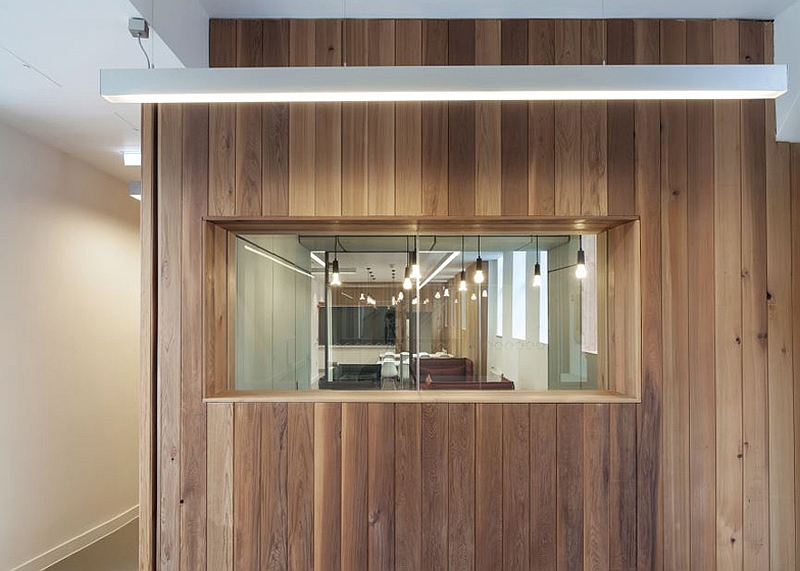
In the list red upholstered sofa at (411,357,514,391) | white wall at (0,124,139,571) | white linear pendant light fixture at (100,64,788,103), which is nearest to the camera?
white linear pendant light fixture at (100,64,788,103)

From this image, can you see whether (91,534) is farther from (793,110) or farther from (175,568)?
(793,110)

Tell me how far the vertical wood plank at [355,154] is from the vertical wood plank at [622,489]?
1.43 meters

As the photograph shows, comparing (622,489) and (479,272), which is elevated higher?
(479,272)

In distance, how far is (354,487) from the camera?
7.80 feet

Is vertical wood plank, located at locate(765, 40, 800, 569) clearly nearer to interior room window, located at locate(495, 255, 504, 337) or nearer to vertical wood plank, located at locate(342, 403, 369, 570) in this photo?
interior room window, located at locate(495, 255, 504, 337)

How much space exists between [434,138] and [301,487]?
1.62 m

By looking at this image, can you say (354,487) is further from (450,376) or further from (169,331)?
(169,331)

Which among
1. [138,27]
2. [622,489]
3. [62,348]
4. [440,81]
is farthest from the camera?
[62,348]

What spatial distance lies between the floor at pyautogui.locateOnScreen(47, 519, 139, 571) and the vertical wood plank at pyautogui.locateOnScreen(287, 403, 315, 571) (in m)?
1.73

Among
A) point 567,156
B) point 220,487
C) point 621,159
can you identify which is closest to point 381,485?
point 220,487

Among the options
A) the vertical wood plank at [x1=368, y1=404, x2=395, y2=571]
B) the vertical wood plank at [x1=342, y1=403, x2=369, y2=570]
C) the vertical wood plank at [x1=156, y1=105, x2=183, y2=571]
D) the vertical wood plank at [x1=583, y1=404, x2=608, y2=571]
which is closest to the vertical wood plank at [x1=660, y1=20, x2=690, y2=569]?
the vertical wood plank at [x1=583, y1=404, x2=608, y2=571]

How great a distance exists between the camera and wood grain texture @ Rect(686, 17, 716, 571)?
7.77 ft

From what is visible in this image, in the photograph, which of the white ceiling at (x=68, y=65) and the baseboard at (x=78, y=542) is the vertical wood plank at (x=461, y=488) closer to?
the white ceiling at (x=68, y=65)

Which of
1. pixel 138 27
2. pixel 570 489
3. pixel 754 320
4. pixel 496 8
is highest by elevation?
pixel 496 8
